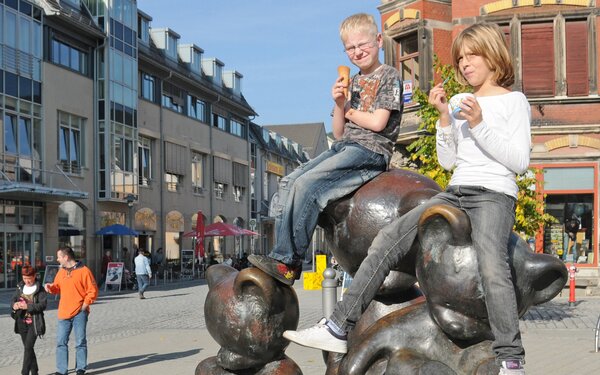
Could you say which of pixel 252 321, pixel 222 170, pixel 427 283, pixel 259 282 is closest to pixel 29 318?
pixel 252 321

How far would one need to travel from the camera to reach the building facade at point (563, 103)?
21.2 m

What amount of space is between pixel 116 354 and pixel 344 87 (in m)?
9.43

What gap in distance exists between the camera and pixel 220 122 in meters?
49.6

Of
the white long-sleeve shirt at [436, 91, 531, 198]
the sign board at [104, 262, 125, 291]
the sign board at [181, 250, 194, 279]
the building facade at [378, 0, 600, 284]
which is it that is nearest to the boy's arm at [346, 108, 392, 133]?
the white long-sleeve shirt at [436, 91, 531, 198]

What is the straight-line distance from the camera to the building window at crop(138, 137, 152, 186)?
1499 inches

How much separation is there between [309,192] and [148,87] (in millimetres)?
35894

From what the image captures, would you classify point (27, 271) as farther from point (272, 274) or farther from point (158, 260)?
point (158, 260)

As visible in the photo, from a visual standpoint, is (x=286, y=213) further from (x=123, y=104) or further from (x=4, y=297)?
(x=123, y=104)

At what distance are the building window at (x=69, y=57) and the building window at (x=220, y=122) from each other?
15939 mm

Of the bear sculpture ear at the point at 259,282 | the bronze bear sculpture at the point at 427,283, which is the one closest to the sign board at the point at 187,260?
the bear sculpture ear at the point at 259,282

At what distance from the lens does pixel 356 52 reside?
4.37 meters

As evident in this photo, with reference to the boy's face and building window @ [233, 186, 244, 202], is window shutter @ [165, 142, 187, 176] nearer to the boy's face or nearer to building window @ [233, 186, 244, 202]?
building window @ [233, 186, 244, 202]

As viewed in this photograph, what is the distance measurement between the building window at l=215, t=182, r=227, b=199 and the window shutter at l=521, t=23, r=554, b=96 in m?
29.5

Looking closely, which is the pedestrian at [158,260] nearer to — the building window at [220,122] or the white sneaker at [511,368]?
the building window at [220,122]
